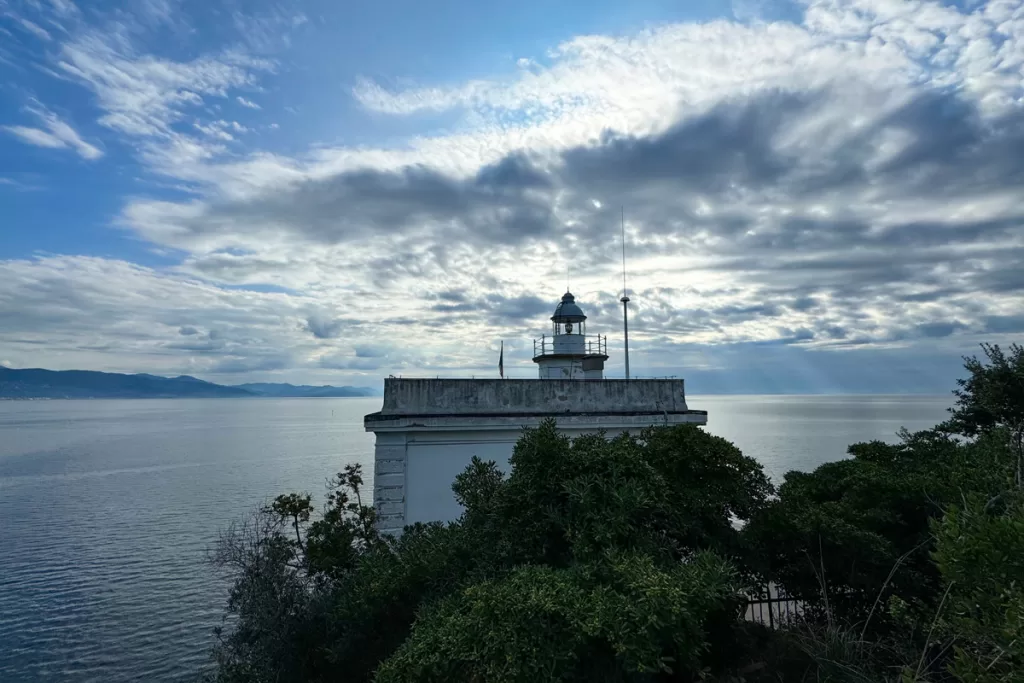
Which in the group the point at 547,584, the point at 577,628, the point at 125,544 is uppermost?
the point at 547,584

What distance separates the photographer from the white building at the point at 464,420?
16.1 metres

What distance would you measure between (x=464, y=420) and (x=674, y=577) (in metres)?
9.42

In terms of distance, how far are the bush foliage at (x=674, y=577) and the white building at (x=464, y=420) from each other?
192cm

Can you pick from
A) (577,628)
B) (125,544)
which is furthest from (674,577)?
(125,544)

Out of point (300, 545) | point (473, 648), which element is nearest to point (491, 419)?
point (300, 545)

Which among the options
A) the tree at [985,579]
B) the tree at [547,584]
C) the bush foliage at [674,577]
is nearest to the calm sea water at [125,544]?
the tree at [547,584]

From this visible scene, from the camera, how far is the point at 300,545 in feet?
52.5

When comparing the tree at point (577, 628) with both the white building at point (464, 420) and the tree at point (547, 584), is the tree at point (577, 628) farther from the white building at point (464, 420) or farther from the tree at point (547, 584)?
the white building at point (464, 420)

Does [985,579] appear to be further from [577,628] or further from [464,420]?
[464,420]

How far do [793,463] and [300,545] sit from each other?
54.8 m

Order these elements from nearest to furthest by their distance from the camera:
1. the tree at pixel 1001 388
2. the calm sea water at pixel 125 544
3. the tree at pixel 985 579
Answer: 1. the tree at pixel 985 579
2. the tree at pixel 1001 388
3. the calm sea water at pixel 125 544

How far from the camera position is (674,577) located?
25.8 feet

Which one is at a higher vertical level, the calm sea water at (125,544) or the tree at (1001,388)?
the tree at (1001,388)

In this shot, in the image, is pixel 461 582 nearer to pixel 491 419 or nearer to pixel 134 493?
pixel 491 419
